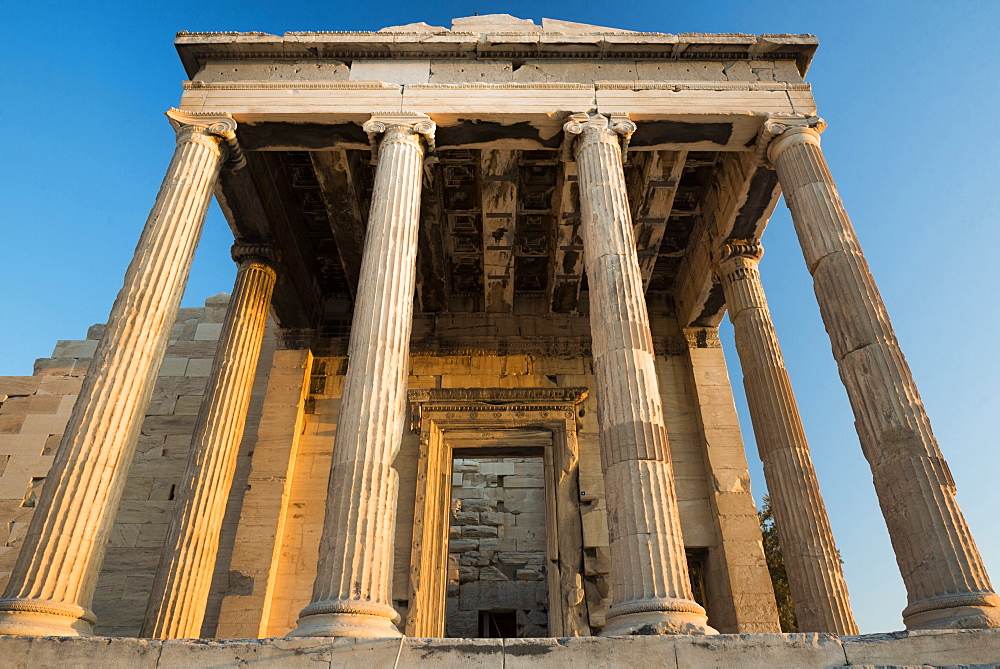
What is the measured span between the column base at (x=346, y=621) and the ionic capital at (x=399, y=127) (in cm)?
736

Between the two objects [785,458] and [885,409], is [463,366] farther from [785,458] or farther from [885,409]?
[885,409]

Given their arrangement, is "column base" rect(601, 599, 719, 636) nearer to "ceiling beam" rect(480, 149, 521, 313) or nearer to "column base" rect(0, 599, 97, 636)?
"column base" rect(0, 599, 97, 636)

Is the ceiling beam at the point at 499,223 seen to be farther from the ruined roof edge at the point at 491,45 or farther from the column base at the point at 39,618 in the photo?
the column base at the point at 39,618

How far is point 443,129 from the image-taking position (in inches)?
464

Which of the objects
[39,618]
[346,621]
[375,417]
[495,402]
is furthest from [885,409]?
[39,618]

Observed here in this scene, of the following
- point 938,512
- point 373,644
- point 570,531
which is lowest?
point 373,644

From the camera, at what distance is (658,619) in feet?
23.3

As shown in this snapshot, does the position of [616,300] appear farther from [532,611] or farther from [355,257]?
[532,611]

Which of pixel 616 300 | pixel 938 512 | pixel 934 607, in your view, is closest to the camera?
pixel 934 607

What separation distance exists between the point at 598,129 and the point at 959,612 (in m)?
8.32

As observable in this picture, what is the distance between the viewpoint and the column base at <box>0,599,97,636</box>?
282 inches

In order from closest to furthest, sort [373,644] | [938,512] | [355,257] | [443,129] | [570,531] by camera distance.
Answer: [373,644], [938,512], [443,129], [570,531], [355,257]

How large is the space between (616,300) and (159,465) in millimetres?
10894

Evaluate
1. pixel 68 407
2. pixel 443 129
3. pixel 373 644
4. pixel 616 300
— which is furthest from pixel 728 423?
pixel 68 407
